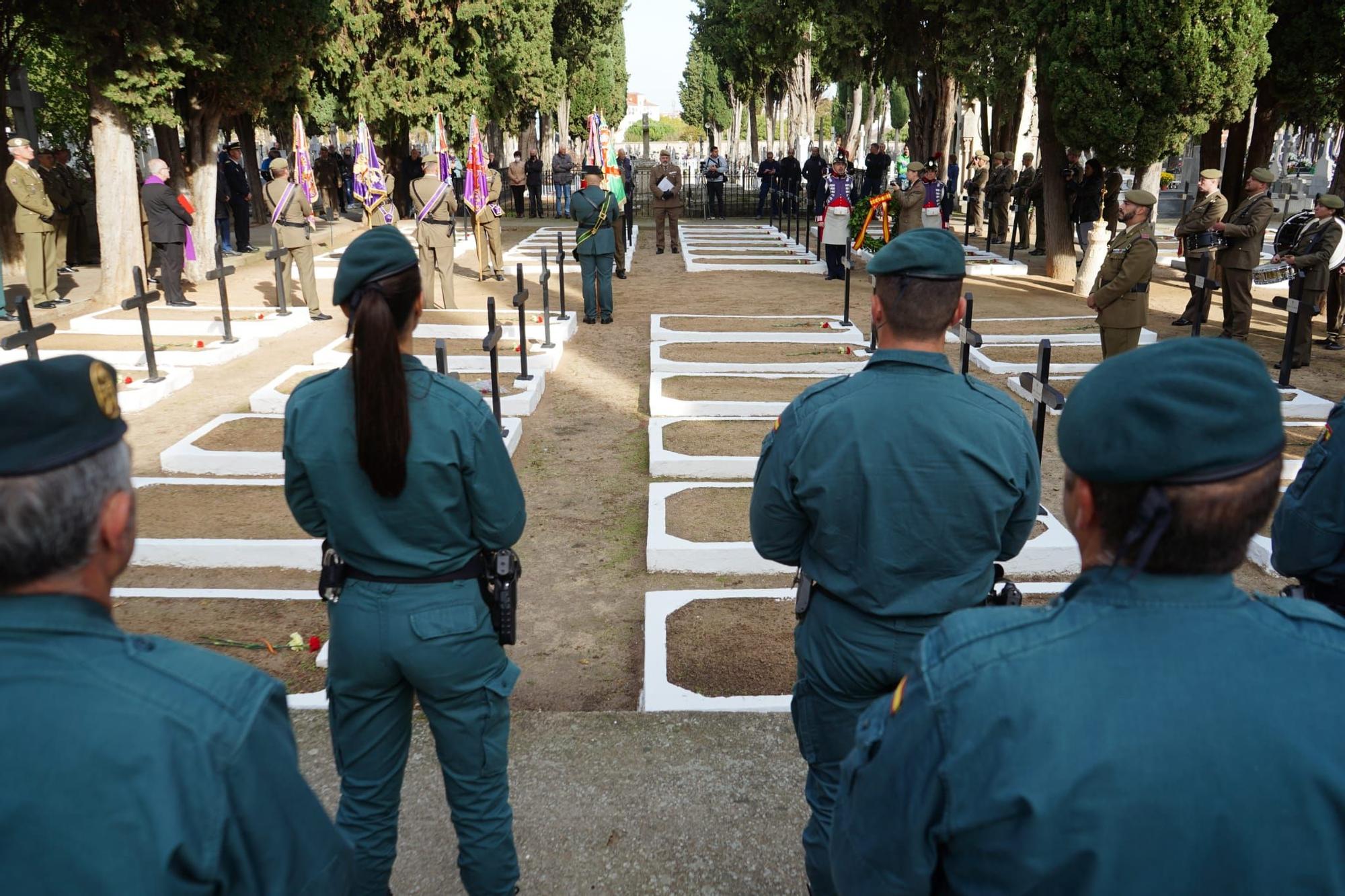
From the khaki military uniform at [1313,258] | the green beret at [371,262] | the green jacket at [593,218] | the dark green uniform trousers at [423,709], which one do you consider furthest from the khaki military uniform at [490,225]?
the dark green uniform trousers at [423,709]

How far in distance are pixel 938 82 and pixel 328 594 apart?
2198 cm

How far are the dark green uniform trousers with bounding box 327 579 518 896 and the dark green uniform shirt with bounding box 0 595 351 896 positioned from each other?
3.59 ft

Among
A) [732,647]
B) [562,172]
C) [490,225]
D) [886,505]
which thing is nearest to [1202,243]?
[490,225]

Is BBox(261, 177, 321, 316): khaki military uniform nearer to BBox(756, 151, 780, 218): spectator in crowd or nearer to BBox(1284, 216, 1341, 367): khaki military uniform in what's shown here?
BBox(1284, 216, 1341, 367): khaki military uniform

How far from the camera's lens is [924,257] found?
2.68 meters

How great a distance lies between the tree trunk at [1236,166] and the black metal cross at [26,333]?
54.8ft

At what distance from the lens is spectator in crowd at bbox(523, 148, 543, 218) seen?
28.0 m

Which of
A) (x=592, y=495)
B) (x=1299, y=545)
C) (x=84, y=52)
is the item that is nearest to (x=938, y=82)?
(x=84, y=52)

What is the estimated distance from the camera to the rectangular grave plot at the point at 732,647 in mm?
4633

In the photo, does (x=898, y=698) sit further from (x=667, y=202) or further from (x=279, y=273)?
(x=667, y=202)

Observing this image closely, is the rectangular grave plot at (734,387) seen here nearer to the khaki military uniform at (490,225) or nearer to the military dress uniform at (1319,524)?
the military dress uniform at (1319,524)

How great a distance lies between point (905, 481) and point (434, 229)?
11654mm

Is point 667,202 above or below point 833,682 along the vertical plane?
above

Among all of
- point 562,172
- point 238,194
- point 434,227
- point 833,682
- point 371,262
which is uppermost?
point 562,172
